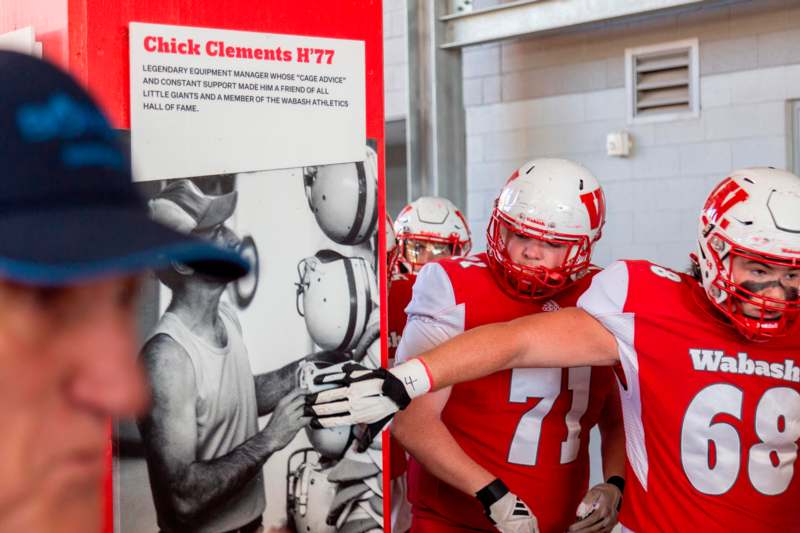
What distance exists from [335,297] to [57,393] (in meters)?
1.48

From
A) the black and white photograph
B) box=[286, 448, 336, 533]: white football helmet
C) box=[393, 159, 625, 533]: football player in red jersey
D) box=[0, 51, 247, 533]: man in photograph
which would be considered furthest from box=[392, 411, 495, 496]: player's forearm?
box=[0, 51, 247, 533]: man in photograph

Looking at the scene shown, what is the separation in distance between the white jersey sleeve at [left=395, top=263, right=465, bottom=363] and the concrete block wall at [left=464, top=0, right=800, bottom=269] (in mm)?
3723

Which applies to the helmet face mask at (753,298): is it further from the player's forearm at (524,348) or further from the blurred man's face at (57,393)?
the blurred man's face at (57,393)

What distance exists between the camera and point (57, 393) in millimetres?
700

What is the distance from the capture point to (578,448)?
3.09 meters

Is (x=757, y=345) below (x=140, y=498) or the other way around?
the other way around

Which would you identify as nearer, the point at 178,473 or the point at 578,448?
the point at 178,473

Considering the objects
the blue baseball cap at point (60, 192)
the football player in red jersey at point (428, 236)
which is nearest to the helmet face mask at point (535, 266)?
the football player in red jersey at point (428, 236)

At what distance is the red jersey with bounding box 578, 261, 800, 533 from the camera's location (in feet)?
8.28

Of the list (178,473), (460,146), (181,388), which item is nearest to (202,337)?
(181,388)

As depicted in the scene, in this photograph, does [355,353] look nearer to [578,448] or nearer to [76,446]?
[578,448]

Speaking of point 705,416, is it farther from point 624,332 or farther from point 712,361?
point 624,332

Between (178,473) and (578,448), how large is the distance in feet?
4.93

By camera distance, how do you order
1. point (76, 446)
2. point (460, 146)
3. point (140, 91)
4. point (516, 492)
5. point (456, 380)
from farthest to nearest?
point (460, 146) < point (516, 492) < point (456, 380) < point (140, 91) < point (76, 446)
